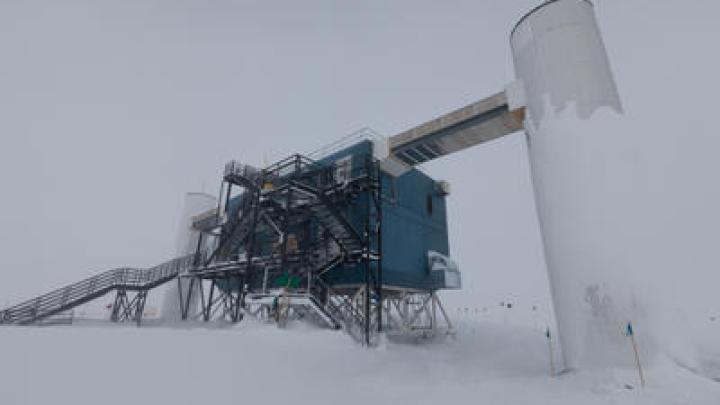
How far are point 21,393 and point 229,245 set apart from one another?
18.7 meters

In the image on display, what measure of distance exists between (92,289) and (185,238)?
40.2 ft

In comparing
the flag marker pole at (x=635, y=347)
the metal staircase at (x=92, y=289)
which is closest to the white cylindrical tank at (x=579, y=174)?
the flag marker pole at (x=635, y=347)

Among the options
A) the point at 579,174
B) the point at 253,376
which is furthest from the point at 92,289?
the point at 579,174

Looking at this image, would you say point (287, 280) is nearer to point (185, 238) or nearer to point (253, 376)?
point (253, 376)

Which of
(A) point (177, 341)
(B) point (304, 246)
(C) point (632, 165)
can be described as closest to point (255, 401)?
(A) point (177, 341)

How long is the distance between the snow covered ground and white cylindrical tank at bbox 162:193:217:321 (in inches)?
1037

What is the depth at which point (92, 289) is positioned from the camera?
25.0 metres

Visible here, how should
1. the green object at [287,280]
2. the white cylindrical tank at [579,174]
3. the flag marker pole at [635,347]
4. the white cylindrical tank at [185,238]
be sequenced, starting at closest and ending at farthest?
the flag marker pole at [635,347] < the white cylindrical tank at [579,174] < the green object at [287,280] < the white cylindrical tank at [185,238]

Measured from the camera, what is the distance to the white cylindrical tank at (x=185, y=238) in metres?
35.2

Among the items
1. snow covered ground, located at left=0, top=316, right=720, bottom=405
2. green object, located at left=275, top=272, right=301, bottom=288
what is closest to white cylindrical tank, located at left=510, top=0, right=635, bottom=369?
snow covered ground, located at left=0, top=316, right=720, bottom=405

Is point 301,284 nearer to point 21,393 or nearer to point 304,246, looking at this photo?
point 304,246

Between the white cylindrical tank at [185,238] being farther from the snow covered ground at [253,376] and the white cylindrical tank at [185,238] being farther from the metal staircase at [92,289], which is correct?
the snow covered ground at [253,376]

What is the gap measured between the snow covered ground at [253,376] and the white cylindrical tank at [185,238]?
26338 mm

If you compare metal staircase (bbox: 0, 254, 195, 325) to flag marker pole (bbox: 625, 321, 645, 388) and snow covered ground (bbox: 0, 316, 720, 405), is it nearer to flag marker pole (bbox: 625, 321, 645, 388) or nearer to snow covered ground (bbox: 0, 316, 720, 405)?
snow covered ground (bbox: 0, 316, 720, 405)
